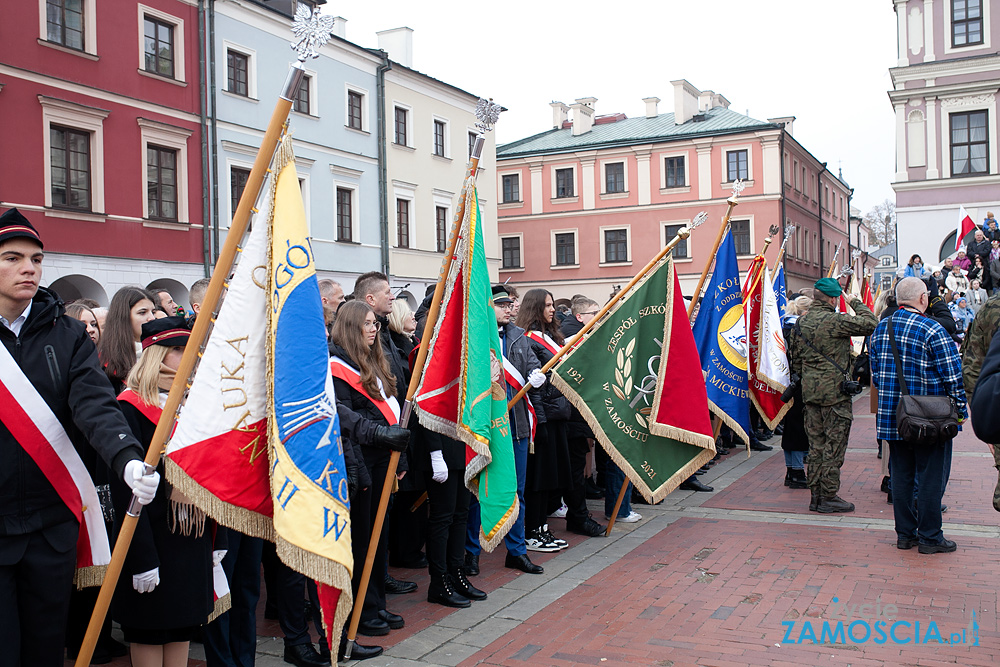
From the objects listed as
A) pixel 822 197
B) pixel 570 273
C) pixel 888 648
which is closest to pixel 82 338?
pixel 888 648

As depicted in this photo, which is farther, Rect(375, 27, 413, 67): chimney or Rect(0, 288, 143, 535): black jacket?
Rect(375, 27, 413, 67): chimney

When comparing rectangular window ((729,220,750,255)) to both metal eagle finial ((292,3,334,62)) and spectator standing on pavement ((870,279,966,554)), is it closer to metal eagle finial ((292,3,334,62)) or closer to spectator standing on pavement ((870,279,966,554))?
spectator standing on pavement ((870,279,966,554))

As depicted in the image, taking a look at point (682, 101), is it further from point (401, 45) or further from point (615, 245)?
point (401, 45)

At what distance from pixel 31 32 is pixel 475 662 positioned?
1791 centimetres

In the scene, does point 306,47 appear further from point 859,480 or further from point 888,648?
point 859,480

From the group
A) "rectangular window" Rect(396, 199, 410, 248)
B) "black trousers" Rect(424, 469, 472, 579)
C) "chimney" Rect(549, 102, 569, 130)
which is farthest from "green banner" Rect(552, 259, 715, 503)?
"chimney" Rect(549, 102, 569, 130)

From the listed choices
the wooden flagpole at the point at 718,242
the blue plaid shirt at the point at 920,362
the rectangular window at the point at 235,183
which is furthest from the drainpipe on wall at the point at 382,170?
the blue plaid shirt at the point at 920,362

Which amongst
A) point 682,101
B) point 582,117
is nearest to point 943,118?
point 682,101

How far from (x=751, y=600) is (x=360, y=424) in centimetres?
281

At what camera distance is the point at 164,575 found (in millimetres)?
3502

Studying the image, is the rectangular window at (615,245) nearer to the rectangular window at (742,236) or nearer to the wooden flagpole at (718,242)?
the rectangular window at (742,236)

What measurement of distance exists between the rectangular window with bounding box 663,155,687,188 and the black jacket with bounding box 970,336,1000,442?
131 ft

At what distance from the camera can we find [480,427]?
529 cm

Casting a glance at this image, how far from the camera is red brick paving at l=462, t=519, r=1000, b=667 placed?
180 inches
